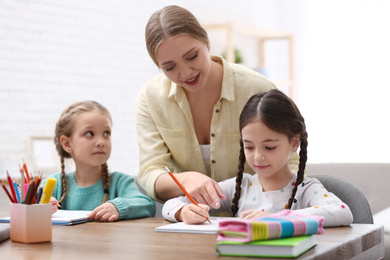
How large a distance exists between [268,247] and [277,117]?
0.68 meters

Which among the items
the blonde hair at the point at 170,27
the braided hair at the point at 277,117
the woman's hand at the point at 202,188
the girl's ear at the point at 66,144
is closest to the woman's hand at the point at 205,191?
the woman's hand at the point at 202,188

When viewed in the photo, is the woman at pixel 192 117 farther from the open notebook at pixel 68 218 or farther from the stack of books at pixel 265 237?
the stack of books at pixel 265 237

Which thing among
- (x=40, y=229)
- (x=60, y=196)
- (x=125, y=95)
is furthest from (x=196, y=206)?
(x=125, y=95)

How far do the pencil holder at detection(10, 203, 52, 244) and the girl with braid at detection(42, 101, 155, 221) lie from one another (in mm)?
644

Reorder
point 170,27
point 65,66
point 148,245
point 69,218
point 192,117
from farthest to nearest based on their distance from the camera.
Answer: point 65,66 < point 192,117 < point 170,27 < point 69,218 < point 148,245

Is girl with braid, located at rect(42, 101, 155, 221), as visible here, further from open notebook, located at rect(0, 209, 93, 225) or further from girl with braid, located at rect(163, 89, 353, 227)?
girl with braid, located at rect(163, 89, 353, 227)

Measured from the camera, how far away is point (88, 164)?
199 cm

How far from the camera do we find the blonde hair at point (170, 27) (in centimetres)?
174

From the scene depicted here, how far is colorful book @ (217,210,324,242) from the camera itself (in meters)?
0.94

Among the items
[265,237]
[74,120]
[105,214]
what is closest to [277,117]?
[105,214]

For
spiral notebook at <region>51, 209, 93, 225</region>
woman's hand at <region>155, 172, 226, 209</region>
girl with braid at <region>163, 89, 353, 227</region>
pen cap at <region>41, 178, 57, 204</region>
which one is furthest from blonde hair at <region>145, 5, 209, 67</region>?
pen cap at <region>41, 178, 57, 204</region>

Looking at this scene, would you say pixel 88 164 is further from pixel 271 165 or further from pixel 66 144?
pixel 271 165

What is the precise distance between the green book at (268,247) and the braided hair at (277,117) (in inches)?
23.3

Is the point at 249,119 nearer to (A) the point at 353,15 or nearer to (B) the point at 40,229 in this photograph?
(B) the point at 40,229
